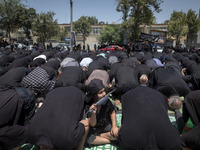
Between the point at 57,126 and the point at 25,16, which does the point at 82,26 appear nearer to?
the point at 25,16

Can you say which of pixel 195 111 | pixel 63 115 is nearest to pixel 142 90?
pixel 195 111

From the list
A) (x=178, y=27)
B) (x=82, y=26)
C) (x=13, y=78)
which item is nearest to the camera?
(x=13, y=78)

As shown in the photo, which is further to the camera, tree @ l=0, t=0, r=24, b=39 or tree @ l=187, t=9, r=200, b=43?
tree @ l=187, t=9, r=200, b=43

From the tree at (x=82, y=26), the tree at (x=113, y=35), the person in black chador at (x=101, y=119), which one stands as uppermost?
the tree at (x=82, y=26)

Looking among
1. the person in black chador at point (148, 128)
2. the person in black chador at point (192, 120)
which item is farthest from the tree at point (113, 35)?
the person in black chador at point (148, 128)

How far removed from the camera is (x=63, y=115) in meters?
1.70

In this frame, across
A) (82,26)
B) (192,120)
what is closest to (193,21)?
(82,26)

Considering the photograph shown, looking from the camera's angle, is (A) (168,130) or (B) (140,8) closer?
(A) (168,130)

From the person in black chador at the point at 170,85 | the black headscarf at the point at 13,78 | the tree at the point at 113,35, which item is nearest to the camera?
the person in black chador at the point at 170,85

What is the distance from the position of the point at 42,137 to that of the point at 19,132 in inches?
20.9

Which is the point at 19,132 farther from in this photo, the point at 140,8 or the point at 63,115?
the point at 140,8

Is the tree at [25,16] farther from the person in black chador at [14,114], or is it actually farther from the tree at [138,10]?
the person in black chador at [14,114]

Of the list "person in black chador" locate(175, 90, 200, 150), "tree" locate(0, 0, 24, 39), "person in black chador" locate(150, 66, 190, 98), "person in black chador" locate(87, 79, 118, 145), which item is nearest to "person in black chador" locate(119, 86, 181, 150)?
"person in black chador" locate(175, 90, 200, 150)

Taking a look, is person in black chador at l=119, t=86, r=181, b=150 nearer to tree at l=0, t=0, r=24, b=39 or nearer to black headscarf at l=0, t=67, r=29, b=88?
black headscarf at l=0, t=67, r=29, b=88
